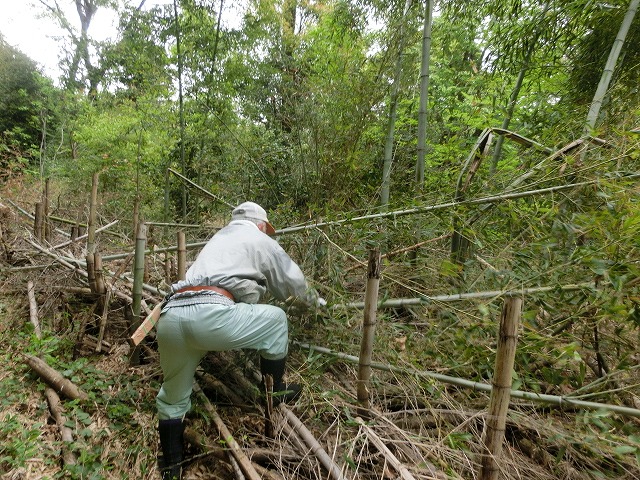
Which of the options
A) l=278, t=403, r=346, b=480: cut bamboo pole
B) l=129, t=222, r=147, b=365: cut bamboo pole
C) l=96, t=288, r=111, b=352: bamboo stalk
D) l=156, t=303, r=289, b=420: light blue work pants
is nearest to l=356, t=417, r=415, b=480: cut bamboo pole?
l=278, t=403, r=346, b=480: cut bamboo pole

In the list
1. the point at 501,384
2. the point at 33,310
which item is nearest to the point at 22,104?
the point at 33,310

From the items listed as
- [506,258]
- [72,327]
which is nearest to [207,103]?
Result: [72,327]

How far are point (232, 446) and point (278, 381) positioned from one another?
0.47 metres

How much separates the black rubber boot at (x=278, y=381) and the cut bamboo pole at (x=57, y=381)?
4.56 ft

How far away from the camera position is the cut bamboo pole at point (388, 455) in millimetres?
1551

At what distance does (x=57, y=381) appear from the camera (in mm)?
2621

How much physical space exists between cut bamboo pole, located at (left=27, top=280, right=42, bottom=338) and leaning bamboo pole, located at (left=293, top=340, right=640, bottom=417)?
2.43 metres

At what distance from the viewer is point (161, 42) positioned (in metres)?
5.77

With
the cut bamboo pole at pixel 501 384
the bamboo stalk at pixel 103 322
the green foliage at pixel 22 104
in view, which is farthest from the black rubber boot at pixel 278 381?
the green foliage at pixel 22 104

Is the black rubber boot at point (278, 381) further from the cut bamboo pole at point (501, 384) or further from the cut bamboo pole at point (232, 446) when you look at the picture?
the cut bamboo pole at point (501, 384)

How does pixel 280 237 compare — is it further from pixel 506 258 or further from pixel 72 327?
pixel 72 327

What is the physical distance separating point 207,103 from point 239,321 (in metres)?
4.85

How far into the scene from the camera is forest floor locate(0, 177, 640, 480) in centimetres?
179

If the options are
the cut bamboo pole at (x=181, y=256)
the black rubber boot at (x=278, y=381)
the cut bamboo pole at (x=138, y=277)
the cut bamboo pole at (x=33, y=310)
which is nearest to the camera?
the black rubber boot at (x=278, y=381)
